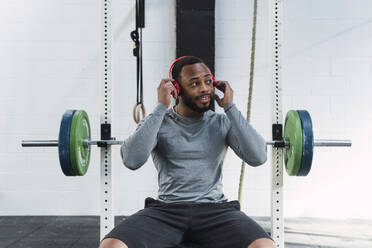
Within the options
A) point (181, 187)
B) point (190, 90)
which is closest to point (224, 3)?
point (190, 90)

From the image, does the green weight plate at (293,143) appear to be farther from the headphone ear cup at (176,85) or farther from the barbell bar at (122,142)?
the headphone ear cup at (176,85)

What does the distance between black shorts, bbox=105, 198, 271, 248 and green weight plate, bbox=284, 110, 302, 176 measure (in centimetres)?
34

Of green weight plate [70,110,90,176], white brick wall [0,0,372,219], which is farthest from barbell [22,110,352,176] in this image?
white brick wall [0,0,372,219]

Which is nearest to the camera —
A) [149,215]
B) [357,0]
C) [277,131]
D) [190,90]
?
[149,215]

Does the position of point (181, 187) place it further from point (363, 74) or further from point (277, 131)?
point (363, 74)

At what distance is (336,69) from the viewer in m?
3.30

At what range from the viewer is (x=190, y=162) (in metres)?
1.62

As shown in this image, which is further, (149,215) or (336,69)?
(336,69)

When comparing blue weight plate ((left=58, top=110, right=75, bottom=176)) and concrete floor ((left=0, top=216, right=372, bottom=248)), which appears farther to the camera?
concrete floor ((left=0, top=216, right=372, bottom=248))

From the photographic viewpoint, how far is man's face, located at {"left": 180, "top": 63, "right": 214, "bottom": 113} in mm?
1646

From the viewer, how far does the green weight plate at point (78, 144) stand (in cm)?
166

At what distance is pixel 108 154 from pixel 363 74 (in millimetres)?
2488

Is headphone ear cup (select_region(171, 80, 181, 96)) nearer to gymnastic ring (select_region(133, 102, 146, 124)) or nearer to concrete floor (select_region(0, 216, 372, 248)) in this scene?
gymnastic ring (select_region(133, 102, 146, 124))

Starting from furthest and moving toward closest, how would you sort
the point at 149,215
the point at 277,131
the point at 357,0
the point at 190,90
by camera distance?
the point at 357,0, the point at 277,131, the point at 190,90, the point at 149,215
